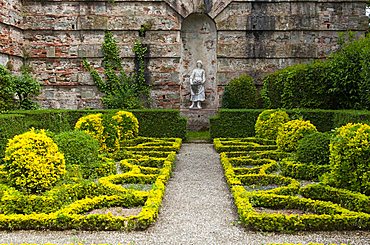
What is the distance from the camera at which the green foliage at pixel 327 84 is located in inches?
570

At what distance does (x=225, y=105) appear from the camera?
18.0 m

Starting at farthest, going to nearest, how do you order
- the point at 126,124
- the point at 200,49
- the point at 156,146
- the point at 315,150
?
the point at 200,49 → the point at 126,124 → the point at 156,146 → the point at 315,150

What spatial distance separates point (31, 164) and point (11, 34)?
38.8ft

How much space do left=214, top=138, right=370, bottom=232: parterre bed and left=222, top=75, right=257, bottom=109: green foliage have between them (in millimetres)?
7730

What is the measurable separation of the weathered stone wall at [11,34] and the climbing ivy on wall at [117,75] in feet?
7.82

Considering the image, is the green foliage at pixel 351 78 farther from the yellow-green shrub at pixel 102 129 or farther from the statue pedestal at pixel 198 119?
the yellow-green shrub at pixel 102 129

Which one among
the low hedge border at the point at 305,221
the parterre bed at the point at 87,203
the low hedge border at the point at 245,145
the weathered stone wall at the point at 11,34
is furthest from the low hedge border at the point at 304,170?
the weathered stone wall at the point at 11,34

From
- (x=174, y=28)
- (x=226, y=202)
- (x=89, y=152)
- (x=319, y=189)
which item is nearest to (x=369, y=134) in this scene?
(x=319, y=189)

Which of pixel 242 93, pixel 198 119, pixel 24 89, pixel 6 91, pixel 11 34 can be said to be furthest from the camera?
pixel 198 119

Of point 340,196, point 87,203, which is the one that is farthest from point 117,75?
point 340,196

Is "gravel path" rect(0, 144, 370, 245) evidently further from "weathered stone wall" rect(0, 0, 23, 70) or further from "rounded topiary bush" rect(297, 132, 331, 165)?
"weathered stone wall" rect(0, 0, 23, 70)

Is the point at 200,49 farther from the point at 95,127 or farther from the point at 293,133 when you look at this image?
the point at 95,127

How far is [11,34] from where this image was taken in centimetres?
1739

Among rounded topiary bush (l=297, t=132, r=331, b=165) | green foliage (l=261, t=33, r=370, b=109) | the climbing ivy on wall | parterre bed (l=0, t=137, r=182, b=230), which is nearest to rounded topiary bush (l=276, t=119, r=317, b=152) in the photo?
rounded topiary bush (l=297, t=132, r=331, b=165)
